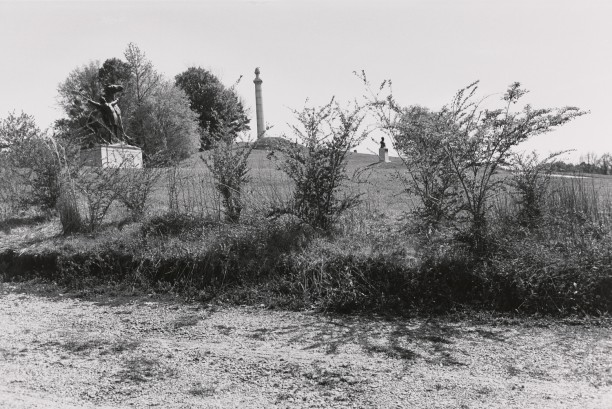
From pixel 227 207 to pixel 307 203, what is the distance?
5.05ft

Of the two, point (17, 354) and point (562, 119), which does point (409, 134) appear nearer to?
point (562, 119)

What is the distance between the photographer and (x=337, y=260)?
22.0ft

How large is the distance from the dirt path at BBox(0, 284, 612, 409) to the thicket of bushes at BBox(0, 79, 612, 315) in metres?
0.59

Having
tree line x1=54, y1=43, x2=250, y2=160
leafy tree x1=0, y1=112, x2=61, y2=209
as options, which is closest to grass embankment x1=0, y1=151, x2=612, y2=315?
leafy tree x1=0, y1=112, x2=61, y2=209

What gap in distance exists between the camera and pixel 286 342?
16.4 ft

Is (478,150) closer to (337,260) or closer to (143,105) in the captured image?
(337,260)

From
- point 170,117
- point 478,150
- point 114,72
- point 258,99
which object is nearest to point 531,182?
point 478,150

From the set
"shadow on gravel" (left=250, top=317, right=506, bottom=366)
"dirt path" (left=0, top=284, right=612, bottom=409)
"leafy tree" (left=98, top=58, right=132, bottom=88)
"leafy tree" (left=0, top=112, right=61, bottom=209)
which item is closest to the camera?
"dirt path" (left=0, top=284, right=612, bottom=409)

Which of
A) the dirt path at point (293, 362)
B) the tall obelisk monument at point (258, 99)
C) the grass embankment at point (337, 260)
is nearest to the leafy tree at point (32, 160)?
the grass embankment at point (337, 260)

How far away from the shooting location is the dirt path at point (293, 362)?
3.76 metres

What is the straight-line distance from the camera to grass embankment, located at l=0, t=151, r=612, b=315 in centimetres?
588

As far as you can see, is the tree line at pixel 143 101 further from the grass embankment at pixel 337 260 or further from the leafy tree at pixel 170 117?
the grass embankment at pixel 337 260

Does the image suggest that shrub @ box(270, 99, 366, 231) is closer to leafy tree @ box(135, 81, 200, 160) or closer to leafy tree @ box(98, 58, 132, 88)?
leafy tree @ box(135, 81, 200, 160)

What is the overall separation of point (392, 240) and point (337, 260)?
0.96 metres
